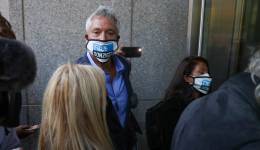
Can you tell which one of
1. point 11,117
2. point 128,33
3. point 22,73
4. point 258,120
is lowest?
point 11,117

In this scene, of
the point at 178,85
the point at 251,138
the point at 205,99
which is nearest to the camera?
the point at 251,138

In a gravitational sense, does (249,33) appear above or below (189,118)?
above

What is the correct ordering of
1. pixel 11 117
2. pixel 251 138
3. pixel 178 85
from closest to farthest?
pixel 251 138 → pixel 11 117 → pixel 178 85

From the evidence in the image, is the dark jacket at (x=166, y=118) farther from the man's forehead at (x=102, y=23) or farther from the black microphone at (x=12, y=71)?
the black microphone at (x=12, y=71)

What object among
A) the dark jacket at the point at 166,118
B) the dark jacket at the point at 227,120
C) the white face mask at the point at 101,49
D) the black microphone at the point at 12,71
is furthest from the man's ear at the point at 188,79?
the black microphone at the point at 12,71

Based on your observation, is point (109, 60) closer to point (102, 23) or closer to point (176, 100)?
point (102, 23)

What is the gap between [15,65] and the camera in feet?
4.96

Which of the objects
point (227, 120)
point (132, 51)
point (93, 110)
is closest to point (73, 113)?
point (93, 110)

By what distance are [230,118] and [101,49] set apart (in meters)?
1.39

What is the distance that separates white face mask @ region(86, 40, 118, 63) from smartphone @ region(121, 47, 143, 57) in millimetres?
746

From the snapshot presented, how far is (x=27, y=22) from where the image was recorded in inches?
141

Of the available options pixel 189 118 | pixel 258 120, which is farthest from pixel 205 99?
pixel 258 120

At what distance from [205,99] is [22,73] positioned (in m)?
0.91

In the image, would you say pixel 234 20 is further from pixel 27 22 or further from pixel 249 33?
pixel 27 22
